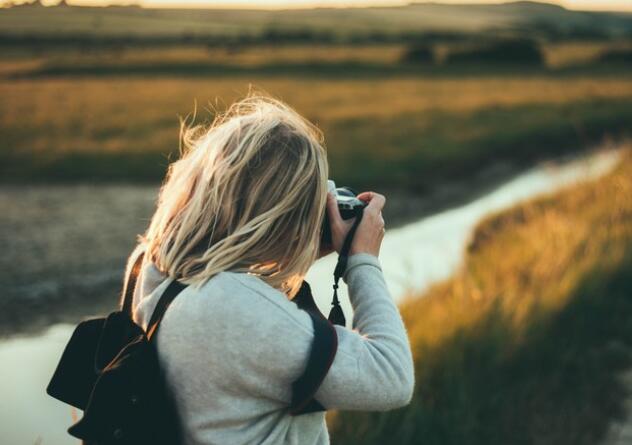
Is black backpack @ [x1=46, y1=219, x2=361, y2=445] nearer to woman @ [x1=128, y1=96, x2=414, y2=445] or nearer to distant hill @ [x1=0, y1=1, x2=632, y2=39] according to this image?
woman @ [x1=128, y1=96, x2=414, y2=445]

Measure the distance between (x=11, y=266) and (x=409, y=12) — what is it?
5050 cm

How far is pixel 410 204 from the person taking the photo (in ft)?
36.5

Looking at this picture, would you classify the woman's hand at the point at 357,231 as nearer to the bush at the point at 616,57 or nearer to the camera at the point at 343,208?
the camera at the point at 343,208

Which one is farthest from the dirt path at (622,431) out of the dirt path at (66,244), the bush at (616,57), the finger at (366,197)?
the bush at (616,57)

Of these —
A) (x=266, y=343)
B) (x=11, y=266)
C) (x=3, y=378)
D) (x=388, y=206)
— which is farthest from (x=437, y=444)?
(x=388, y=206)

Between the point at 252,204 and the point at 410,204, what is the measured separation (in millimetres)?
9841

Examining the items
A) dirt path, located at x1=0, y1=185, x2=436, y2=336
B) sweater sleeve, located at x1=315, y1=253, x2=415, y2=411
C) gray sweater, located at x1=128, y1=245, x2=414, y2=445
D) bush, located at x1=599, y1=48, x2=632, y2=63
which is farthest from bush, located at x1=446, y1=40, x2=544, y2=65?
gray sweater, located at x1=128, y1=245, x2=414, y2=445

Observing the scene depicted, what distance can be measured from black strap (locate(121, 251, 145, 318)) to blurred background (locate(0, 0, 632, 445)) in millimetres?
827

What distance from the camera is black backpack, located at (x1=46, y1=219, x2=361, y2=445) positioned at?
1.32m

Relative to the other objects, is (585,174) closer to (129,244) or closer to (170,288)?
(129,244)

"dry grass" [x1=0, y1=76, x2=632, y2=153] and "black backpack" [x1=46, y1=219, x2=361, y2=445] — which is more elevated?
"black backpack" [x1=46, y1=219, x2=361, y2=445]

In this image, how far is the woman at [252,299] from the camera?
1324 millimetres

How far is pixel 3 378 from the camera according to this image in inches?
179

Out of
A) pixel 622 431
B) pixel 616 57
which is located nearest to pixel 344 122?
pixel 622 431
